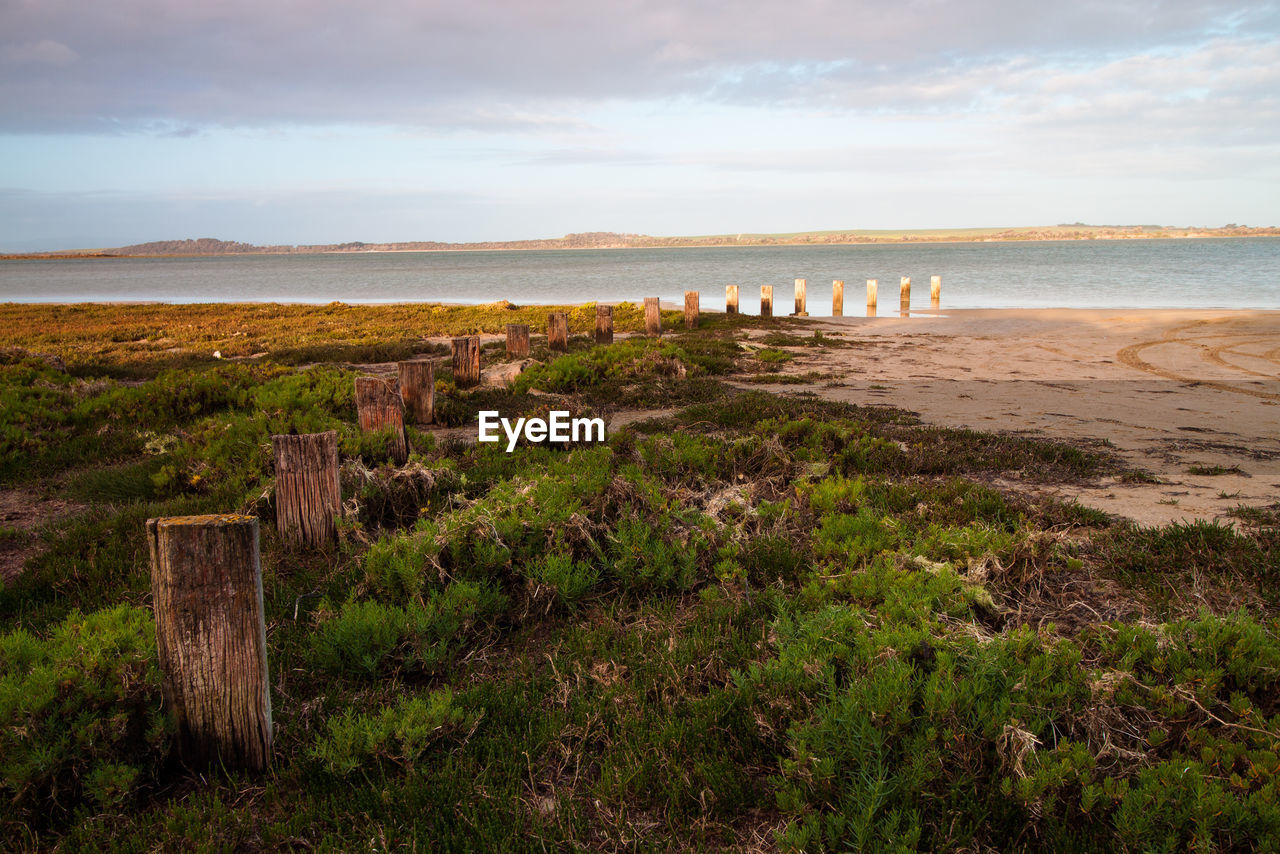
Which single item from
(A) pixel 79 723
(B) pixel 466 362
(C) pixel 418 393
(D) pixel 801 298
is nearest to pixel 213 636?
(A) pixel 79 723

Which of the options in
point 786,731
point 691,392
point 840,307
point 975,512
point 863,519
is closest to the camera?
point 786,731

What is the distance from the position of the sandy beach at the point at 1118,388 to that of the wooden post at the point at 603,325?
173 inches

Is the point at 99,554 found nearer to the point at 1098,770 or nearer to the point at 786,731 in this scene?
the point at 786,731

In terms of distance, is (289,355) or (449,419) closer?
(449,419)

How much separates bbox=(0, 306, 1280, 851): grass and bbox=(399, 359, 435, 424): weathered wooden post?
2647 millimetres

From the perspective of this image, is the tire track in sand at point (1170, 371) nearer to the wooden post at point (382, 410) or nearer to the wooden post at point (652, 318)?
the wooden post at point (652, 318)

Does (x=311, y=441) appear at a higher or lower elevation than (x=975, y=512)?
higher

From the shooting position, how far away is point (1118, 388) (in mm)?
11875

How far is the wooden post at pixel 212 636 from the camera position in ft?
9.22

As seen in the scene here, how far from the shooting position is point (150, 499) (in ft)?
22.5

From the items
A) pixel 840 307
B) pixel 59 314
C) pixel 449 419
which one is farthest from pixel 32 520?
pixel 59 314

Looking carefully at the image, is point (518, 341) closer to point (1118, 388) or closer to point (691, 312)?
point (691, 312)

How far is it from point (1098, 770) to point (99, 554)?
20.4ft

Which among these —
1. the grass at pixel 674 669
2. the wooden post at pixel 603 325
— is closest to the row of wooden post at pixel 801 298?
the wooden post at pixel 603 325
